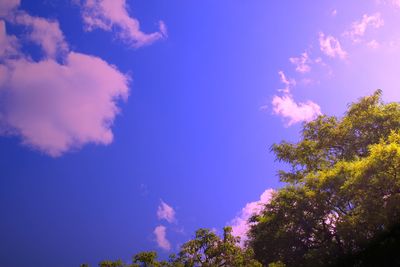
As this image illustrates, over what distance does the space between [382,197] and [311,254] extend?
193 inches

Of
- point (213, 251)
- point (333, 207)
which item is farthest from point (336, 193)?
point (213, 251)

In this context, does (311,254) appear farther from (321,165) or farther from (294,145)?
(294,145)

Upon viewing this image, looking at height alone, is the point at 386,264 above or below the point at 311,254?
below

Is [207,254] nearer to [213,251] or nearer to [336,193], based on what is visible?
[213,251]

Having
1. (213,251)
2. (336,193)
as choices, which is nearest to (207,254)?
(213,251)

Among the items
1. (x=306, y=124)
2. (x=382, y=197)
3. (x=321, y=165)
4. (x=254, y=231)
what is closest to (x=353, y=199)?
(x=382, y=197)

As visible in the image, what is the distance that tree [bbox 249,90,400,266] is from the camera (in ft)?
52.0

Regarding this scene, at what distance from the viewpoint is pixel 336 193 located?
1912 cm

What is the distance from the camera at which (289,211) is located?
794 inches

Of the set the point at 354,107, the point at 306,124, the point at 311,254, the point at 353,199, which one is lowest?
the point at 311,254

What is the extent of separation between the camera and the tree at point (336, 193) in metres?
15.8

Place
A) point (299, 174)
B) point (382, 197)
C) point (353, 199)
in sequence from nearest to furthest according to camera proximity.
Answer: point (382, 197), point (353, 199), point (299, 174)

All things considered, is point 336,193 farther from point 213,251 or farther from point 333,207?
point 213,251

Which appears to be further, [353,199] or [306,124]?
[306,124]
